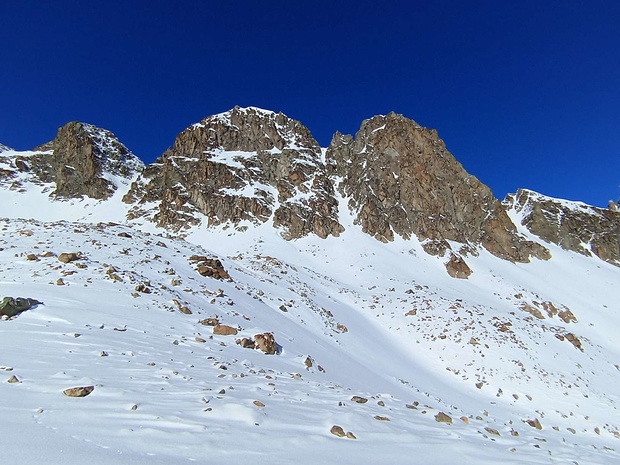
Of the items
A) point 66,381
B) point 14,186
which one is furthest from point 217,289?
point 14,186

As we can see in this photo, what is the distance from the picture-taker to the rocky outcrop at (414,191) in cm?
6419

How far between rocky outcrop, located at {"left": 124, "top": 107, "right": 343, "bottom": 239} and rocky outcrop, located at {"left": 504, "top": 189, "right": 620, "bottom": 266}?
5187cm

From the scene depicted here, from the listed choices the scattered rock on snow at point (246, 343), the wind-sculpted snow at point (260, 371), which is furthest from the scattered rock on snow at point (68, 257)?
the scattered rock on snow at point (246, 343)

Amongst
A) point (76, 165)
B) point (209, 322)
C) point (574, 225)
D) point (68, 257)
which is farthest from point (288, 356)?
point (76, 165)

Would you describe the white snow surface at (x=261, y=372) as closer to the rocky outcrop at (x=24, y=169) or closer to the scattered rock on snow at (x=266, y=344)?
the scattered rock on snow at (x=266, y=344)

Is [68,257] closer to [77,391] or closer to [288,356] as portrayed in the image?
[288,356]

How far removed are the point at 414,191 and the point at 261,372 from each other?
6600 centimetres

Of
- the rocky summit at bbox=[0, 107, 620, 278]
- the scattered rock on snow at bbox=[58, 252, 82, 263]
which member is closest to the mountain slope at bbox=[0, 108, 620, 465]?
the scattered rock on snow at bbox=[58, 252, 82, 263]

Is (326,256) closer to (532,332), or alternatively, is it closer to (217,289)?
(532,332)

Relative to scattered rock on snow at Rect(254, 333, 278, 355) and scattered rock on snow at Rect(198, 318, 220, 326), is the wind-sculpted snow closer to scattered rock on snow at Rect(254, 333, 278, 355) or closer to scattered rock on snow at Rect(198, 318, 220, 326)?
scattered rock on snow at Rect(198, 318, 220, 326)

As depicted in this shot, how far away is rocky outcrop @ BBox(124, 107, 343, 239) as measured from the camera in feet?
206

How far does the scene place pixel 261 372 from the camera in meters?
8.76

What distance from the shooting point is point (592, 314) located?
156 feet

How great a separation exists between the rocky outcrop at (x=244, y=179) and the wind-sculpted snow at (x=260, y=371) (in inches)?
1200
